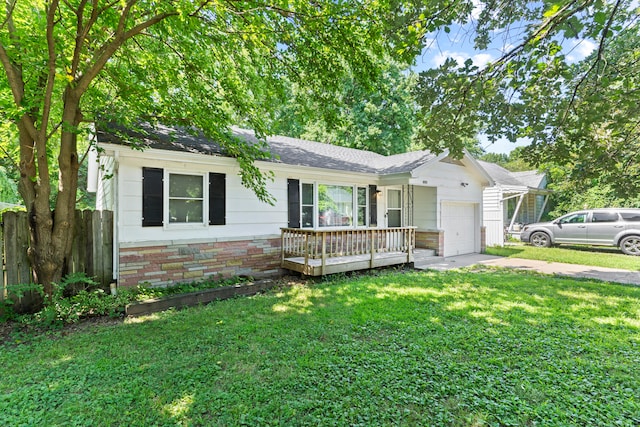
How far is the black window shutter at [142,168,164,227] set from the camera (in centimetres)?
612

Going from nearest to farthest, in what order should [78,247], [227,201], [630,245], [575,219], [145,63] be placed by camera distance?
[78,247]
[145,63]
[227,201]
[630,245]
[575,219]

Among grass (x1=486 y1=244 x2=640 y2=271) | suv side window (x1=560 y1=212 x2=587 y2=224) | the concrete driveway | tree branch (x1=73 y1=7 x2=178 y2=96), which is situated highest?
tree branch (x1=73 y1=7 x2=178 y2=96)

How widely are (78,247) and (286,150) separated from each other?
6.15 m

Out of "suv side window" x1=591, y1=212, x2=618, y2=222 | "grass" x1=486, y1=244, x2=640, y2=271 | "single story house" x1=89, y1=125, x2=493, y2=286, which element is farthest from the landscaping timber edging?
"suv side window" x1=591, y1=212, x2=618, y2=222

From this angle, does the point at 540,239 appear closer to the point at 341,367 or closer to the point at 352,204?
the point at 352,204

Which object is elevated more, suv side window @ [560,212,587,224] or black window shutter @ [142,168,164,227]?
black window shutter @ [142,168,164,227]

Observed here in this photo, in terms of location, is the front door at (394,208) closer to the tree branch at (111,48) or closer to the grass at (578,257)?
the grass at (578,257)

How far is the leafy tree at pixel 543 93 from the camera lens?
2.90 m

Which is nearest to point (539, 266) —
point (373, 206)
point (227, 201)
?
point (373, 206)

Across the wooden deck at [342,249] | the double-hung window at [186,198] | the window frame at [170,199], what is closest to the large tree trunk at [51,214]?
the window frame at [170,199]

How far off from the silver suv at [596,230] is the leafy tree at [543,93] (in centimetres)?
1132

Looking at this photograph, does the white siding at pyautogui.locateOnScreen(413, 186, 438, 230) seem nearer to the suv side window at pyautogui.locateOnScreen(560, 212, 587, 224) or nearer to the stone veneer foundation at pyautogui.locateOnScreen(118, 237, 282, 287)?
the stone veneer foundation at pyautogui.locateOnScreen(118, 237, 282, 287)

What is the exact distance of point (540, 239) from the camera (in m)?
14.0

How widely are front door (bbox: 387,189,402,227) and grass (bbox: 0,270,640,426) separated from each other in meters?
5.78
